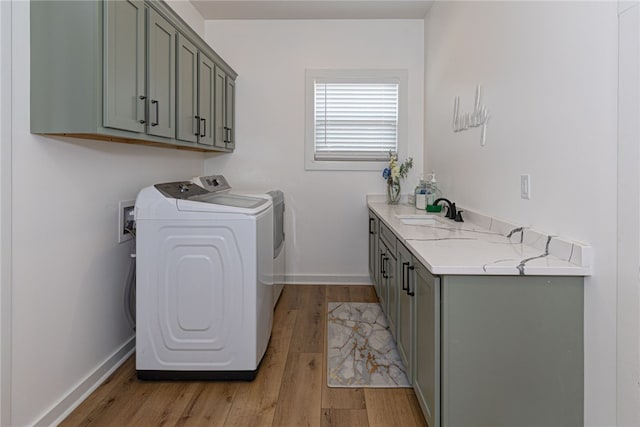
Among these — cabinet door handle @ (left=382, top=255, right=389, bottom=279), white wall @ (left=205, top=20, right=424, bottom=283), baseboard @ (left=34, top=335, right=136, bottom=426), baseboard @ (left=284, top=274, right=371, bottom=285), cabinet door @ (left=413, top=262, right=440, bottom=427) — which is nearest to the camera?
cabinet door @ (left=413, top=262, right=440, bottom=427)

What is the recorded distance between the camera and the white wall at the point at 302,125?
406cm

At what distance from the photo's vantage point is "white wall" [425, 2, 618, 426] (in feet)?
4.50

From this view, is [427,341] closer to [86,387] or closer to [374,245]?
[86,387]

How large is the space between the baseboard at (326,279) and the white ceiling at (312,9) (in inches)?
97.5

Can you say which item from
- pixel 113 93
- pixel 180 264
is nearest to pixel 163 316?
pixel 180 264

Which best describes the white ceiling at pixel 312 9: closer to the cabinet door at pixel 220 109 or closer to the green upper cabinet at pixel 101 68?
the cabinet door at pixel 220 109

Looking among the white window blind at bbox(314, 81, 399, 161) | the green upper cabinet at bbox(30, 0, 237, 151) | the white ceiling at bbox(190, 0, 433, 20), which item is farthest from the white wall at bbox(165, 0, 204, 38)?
the white window blind at bbox(314, 81, 399, 161)

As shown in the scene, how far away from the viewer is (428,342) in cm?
160

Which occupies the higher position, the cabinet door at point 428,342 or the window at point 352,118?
the window at point 352,118

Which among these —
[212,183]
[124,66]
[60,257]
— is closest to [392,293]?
[212,183]

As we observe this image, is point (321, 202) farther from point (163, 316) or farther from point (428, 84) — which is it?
point (163, 316)

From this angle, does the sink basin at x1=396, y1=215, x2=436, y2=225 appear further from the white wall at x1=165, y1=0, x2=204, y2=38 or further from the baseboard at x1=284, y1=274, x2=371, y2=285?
the white wall at x1=165, y1=0, x2=204, y2=38

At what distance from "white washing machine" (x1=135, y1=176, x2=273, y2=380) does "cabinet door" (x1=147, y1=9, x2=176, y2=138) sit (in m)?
0.38

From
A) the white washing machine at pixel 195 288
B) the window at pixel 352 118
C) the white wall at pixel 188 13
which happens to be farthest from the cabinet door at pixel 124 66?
the window at pixel 352 118
